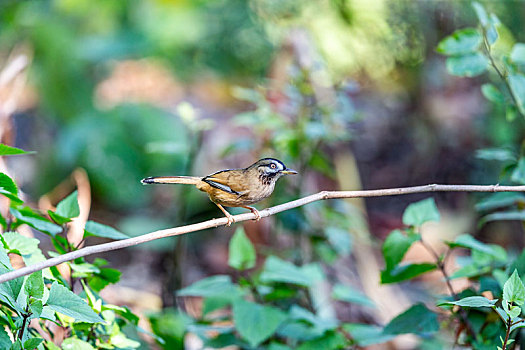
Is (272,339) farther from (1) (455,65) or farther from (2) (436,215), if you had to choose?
(1) (455,65)

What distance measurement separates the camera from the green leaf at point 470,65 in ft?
6.16

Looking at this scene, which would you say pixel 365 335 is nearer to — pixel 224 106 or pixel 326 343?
pixel 326 343

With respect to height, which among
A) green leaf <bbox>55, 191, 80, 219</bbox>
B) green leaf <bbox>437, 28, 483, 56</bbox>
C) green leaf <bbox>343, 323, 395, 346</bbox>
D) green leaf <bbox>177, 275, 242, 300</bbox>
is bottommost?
green leaf <bbox>343, 323, 395, 346</bbox>

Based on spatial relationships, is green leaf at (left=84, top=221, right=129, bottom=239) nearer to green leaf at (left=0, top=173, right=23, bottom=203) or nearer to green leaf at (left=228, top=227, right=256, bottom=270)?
green leaf at (left=0, top=173, right=23, bottom=203)

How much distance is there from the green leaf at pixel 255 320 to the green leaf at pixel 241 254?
0.53 ft

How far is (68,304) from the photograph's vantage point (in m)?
1.14

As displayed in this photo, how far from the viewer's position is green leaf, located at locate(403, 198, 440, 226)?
68.8 inches

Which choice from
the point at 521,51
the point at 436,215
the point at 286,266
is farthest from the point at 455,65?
the point at 286,266

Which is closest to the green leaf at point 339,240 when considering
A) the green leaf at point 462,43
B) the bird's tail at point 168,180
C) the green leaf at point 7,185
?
the green leaf at point 462,43

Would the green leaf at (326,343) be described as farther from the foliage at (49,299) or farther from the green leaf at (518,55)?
the green leaf at (518,55)

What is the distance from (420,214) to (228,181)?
0.61 meters

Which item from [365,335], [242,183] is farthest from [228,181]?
[365,335]

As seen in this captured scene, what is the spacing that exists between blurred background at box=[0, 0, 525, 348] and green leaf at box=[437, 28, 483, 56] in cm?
157

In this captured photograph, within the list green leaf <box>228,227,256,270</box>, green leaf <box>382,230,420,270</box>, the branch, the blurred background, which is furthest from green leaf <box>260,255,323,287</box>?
the blurred background
